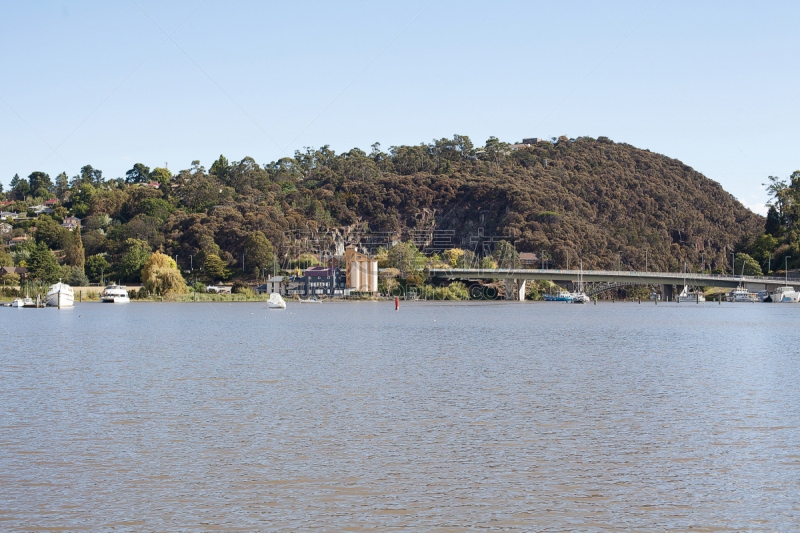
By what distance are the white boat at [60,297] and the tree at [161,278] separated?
26.2 metres

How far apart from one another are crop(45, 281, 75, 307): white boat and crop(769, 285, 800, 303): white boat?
502 feet

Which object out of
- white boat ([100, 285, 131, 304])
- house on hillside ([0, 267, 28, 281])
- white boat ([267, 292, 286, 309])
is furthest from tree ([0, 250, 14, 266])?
white boat ([267, 292, 286, 309])

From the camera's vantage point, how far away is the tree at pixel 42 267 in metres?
174

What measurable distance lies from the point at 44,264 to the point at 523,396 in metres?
168

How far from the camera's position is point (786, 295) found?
176 meters

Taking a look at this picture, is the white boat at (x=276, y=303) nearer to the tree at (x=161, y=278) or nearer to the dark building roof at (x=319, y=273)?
the tree at (x=161, y=278)

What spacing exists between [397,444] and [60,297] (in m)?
130

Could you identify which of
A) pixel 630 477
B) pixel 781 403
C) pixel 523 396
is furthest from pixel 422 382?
pixel 630 477

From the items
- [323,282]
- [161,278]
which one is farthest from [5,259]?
[323,282]

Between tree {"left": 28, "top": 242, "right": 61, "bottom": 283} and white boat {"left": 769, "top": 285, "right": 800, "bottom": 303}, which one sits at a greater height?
tree {"left": 28, "top": 242, "right": 61, "bottom": 283}

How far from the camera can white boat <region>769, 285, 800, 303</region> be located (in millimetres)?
174000

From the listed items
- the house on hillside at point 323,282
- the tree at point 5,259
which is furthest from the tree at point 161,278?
the tree at point 5,259

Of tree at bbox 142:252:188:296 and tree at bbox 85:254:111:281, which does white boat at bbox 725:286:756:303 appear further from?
tree at bbox 85:254:111:281

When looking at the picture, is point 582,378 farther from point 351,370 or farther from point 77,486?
point 77,486
